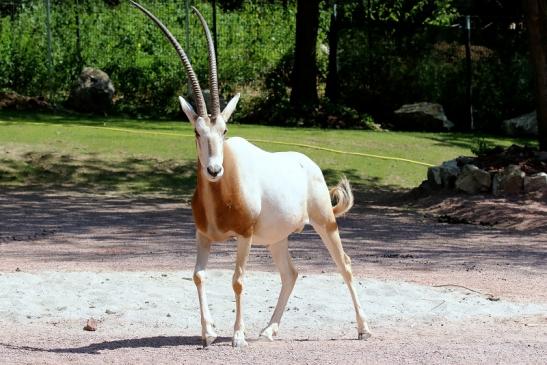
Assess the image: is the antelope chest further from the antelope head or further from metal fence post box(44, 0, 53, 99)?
metal fence post box(44, 0, 53, 99)

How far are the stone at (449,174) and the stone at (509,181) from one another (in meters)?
0.75

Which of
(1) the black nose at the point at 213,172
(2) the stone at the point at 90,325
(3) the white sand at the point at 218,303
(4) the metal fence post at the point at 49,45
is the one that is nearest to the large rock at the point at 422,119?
(4) the metal fence post at the point at 49,45

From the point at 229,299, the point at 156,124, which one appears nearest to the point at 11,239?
the point at 229,299

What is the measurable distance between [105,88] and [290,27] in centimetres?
600

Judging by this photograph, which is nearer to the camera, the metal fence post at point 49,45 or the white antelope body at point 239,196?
the white antelope body at point 239,196

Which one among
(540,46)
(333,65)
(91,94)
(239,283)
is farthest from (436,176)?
(239,283)

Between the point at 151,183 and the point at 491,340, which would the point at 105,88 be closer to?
the point at 151,183

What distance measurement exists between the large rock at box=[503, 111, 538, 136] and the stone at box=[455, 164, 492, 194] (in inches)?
353

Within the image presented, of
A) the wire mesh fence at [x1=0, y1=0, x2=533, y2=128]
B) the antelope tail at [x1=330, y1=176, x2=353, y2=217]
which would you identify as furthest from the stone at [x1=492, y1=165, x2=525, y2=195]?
the wire mesh fence at [x1=0, y1=0, x2=533, y2=128]

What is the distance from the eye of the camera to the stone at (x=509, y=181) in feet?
51.4

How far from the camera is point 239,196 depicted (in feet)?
22.8

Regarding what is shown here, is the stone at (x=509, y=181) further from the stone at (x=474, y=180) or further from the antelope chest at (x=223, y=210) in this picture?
the antelope chest at (x=223, y=210)

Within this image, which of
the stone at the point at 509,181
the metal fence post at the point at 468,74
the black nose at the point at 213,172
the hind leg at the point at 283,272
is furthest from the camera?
the metal fence post at the point at 468,74

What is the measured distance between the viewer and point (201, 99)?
6.84m
